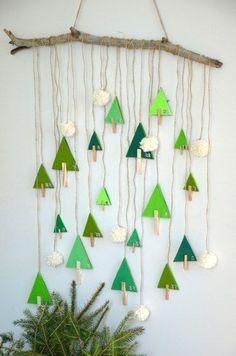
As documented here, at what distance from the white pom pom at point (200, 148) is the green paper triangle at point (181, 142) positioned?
0.10ft

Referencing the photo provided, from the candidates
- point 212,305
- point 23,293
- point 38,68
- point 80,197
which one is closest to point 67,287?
point 23,293

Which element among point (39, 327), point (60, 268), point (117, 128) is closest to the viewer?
point (39, 327)

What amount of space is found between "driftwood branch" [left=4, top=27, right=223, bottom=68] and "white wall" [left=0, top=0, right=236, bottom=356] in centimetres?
3

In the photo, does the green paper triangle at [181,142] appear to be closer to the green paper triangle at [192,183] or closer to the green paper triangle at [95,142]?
the green paper triangle at [192,183]

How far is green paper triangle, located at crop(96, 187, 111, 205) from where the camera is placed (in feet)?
5.57

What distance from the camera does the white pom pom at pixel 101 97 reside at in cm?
166

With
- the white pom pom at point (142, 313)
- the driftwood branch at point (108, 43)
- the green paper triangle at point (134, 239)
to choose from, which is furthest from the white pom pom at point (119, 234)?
the driftwood branch at point (108, 43)

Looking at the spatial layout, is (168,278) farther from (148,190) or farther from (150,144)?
(150,144)

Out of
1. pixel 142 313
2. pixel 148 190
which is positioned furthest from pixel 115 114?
pixel 142 313

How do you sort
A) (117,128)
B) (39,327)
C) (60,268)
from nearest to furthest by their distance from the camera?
(39,327), (117,128), (60,268)

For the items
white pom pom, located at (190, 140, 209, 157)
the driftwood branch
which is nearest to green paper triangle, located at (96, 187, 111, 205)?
white pom pom, located at (190, 140, 209, 157)

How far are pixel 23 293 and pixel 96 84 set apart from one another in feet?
2.89

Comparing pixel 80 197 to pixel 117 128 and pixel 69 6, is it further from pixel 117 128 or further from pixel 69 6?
pixel 69 6

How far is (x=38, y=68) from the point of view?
1.77m
